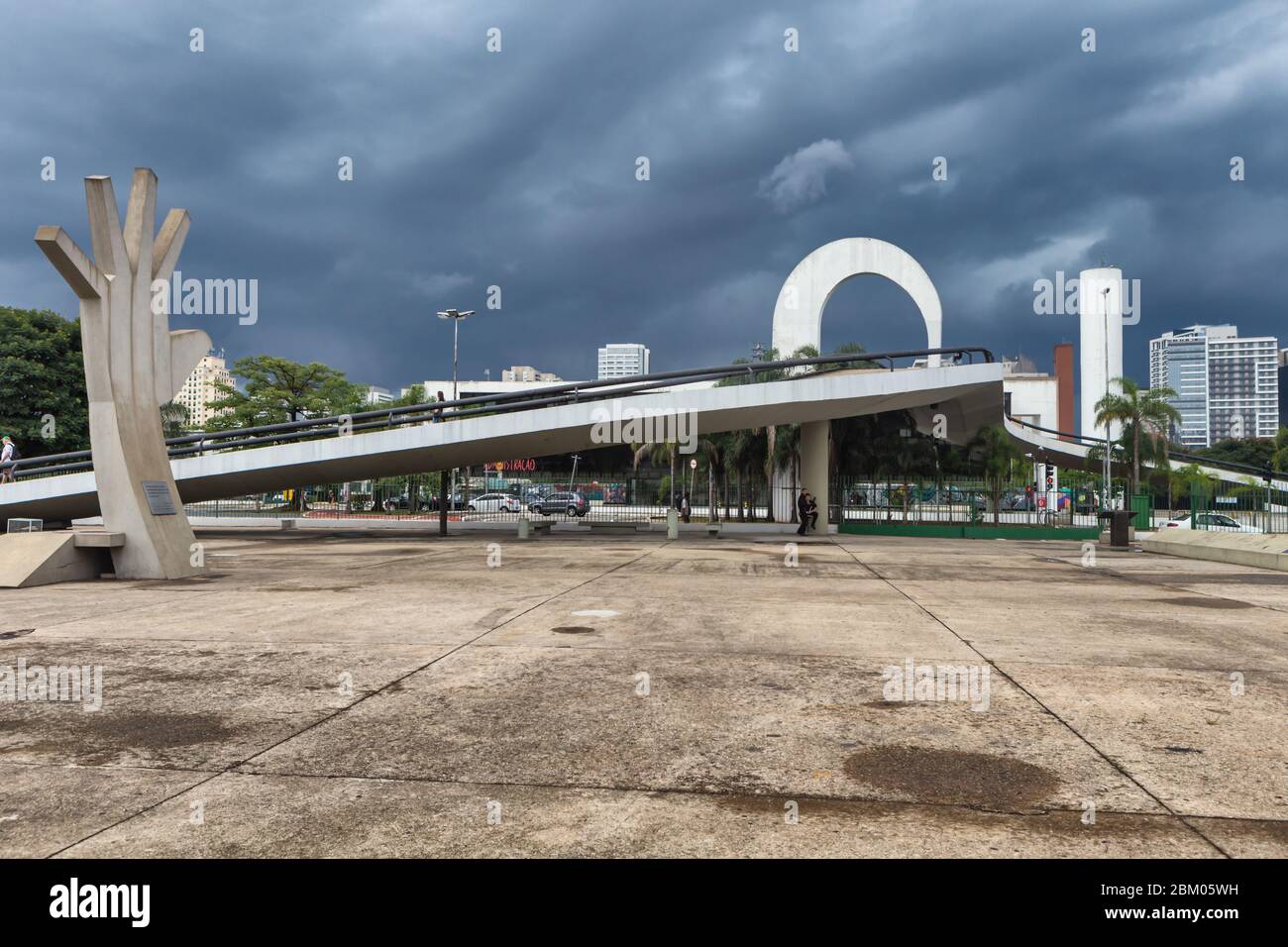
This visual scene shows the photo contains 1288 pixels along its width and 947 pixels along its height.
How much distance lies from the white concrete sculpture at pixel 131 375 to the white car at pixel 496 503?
39.2m

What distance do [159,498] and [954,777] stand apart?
14.3 meters

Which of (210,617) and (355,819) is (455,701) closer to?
(355,819)

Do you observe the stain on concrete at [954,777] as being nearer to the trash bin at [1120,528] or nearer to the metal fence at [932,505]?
the trash bin at [1120,528]

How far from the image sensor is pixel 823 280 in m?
47.0

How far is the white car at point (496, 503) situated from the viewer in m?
55.3

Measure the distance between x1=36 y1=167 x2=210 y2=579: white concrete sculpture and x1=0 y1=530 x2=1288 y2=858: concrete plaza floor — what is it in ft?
11.8

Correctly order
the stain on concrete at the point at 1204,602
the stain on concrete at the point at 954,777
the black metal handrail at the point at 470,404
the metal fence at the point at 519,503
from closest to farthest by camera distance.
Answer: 1. the stain on concrete at the point at 954,777
2. the stain on concrete at the point at 1204,602
3. the black metal handrail at the point at 470,404
4. the metal fence at the point at 519,503

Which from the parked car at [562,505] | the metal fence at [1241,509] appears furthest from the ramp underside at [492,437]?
the parked car at [562,505]

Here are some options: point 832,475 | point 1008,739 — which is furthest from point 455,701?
point 832,475

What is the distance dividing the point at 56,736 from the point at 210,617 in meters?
4.99

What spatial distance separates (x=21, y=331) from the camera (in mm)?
44344

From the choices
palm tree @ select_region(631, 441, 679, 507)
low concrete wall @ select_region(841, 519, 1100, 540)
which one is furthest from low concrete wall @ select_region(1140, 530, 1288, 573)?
palm tree @ select_region(631, 441, 679, 507)

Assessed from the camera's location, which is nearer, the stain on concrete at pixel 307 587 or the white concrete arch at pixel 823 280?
the stain on concrete at pixel 307 587

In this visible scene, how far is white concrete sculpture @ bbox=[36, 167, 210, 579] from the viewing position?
13641 mm
